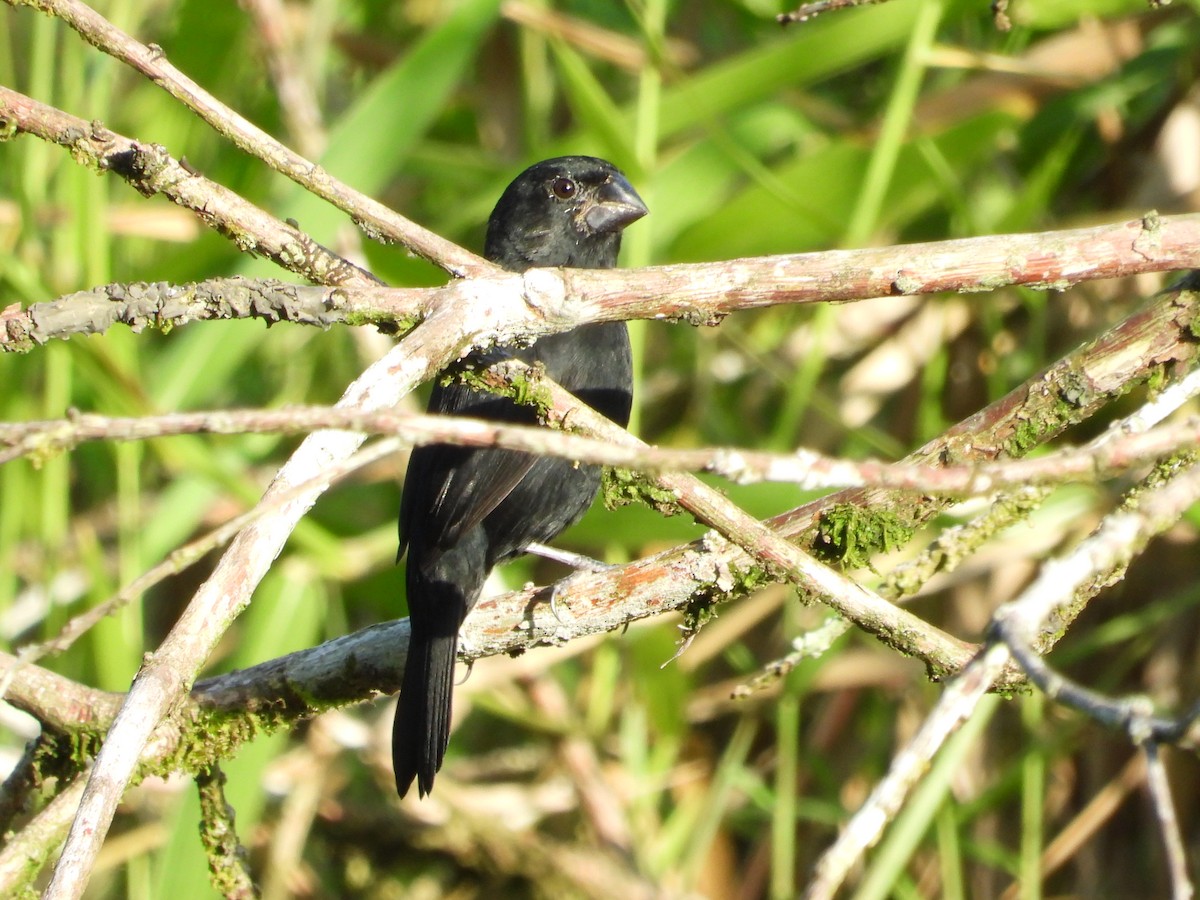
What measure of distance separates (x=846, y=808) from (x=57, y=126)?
316cm

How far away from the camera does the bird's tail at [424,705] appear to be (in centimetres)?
262

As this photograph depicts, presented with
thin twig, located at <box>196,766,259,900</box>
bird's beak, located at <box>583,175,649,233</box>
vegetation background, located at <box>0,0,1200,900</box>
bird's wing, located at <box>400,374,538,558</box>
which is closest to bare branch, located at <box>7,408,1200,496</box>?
thin twig, located at <box>196,766,259,900</box>

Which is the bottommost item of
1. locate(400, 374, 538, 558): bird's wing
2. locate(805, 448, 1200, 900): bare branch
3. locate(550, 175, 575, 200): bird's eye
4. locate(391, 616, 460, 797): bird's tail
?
locate(805, 448, 1200, 900): bare branch

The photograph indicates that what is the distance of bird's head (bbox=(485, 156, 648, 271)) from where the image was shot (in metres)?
3.36

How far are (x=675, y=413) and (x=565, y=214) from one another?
138 centimetres

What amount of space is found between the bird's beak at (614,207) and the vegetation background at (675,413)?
308 millimetres

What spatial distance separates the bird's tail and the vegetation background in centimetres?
72

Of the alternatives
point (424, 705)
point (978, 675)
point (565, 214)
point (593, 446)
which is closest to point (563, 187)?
point (565, 214)

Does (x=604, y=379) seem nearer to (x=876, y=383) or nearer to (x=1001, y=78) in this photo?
(x=876, y=383)

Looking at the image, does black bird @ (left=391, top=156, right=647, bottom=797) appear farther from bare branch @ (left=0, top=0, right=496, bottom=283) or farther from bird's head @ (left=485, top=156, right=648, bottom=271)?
bare branch @ (left=0, top=0, right=496, bottom=283)

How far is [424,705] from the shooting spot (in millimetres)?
2734

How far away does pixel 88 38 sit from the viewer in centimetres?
165

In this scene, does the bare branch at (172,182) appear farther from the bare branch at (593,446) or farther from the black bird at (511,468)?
the black bird at (511,468)

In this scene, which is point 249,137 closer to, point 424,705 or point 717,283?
point 717,283
